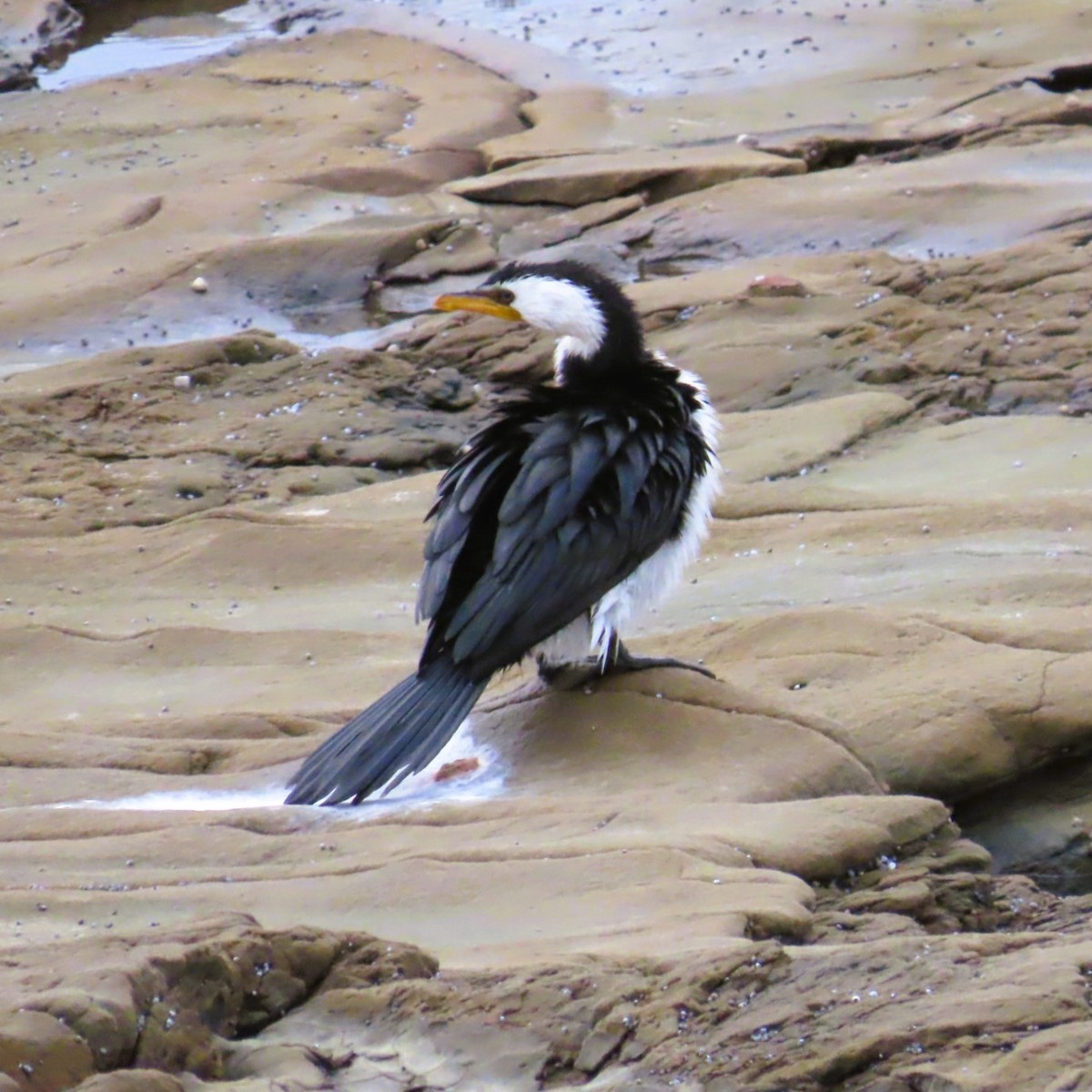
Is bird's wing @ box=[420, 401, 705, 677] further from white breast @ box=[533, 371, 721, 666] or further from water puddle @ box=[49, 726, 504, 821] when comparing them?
water puddle @ box=[49, 726, 504, 821]

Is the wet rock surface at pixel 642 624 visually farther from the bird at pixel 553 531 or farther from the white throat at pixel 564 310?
the white throat at pixel 564 310

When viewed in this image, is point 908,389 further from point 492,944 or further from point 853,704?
point 492,944

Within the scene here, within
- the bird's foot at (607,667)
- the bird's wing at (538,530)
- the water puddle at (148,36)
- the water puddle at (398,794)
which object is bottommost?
the water puddle at (398,794)

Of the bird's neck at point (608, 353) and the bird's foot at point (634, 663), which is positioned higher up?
the bird's neck at point (608, 353)

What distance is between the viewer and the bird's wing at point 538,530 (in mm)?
4234

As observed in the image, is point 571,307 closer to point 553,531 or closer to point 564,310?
point 564,310

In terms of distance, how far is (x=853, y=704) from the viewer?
450cm

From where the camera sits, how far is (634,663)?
4535mm

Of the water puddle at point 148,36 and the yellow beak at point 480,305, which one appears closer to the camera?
the yellow beak at point 480,305

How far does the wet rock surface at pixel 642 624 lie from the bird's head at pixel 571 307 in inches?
33.2

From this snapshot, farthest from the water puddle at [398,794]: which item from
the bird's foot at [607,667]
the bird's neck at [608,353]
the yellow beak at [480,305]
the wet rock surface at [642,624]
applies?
the yellow beak at [480,305]

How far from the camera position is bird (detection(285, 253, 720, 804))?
4.16 metres

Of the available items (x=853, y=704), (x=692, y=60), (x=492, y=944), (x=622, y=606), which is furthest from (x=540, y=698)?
(x=692, y=60)

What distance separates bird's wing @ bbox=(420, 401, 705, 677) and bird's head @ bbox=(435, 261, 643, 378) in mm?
307
